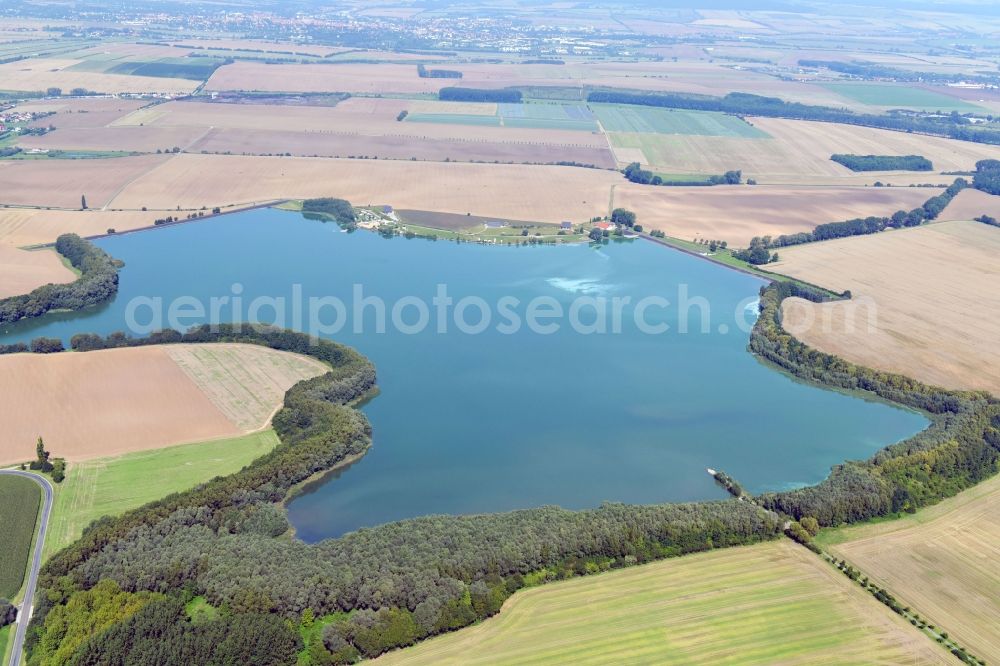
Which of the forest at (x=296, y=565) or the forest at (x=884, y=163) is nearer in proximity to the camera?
the forest at (x=296, y=565)

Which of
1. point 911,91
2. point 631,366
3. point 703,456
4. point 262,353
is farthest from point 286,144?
→ point 911,91

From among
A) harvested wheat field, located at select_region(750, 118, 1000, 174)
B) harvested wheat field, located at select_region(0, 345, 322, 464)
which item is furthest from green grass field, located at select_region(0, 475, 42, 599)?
harvested wheat field, located at select_region(750, 118, 1000, 174)

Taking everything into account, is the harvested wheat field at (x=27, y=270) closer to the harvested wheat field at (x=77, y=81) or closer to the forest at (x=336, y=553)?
the forest at (x=336, y=553)

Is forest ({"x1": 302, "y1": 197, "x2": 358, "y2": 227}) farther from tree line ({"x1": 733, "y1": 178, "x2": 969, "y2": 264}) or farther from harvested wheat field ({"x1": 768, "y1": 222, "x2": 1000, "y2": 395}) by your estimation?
harvested wheat field ({"x1": 768, "y1": 222, "x2": 1000, "y2": 395})

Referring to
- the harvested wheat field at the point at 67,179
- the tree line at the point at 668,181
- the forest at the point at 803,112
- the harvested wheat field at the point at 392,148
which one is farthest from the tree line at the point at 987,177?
the harvested wheat field at the point at 67,179

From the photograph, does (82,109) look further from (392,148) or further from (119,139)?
(392,148)

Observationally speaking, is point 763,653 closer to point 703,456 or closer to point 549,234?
point 703,456

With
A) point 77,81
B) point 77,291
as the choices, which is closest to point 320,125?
point 77,81

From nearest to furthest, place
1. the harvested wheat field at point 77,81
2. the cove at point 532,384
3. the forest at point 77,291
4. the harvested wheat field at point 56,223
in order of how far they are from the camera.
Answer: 1. the cove at point 532,384
2. the forest at point 77,291
3. the harvested wheat field at point 56,223
4. the harvested wheat field at point 77,81
